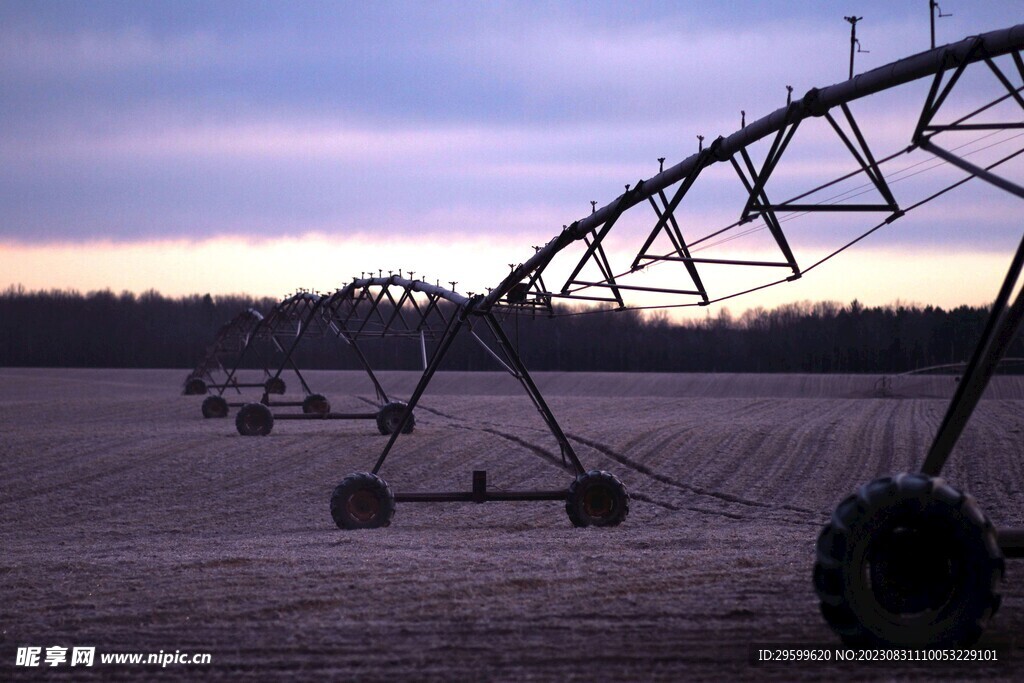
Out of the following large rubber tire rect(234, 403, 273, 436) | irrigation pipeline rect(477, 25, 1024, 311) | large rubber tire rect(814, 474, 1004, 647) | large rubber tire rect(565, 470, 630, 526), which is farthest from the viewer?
large rubber tire rect(234, 403, 273, 436)

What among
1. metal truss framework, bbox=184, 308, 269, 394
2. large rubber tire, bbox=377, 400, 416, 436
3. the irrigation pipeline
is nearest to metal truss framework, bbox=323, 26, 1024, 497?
the irrigation pipeline

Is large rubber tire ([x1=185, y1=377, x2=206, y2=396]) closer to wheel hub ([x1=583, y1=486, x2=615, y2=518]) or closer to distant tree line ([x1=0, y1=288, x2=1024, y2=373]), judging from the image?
distant tree line ([x1=0, y1=288, x2=1024, y2=373])

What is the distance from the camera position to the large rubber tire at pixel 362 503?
48.0 feet

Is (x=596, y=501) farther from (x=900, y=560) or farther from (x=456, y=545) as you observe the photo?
(x=900, y=560)

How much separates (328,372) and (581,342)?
19149 millimetres

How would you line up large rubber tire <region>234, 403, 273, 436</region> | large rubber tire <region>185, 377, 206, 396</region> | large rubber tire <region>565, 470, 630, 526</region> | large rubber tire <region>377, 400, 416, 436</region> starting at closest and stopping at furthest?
large rubber tire <region>565, 470, 630, 526</region> → large rubber tire <region>377, 400, 416, 436</region> → large rubber tire <region>234, 403, 273, 436</region> → large rubber tire <region>185, 377, 206, 396</region>

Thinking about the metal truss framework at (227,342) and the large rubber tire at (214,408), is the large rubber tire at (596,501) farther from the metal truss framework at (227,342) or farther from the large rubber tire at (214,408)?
the large rubber tire at (214,408)

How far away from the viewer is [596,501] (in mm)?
14516

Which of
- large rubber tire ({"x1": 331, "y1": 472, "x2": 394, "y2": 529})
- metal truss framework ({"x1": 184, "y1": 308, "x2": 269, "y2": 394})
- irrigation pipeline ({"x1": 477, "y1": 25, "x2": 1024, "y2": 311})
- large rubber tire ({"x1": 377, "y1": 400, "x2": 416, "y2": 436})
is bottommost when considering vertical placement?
large rubber tire ({"x1": 331, "y1": 472, "x2": 394, "y2": 529})

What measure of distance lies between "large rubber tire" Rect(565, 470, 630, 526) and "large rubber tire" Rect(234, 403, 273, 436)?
16.8 meters

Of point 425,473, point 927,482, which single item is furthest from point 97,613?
point 425,473

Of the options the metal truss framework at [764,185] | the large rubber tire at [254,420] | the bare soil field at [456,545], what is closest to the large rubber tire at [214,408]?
the bare soil field at [456,545]

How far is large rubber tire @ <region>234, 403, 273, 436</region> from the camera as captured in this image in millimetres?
29359

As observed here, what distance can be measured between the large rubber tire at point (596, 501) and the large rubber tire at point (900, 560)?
7.89 metres
